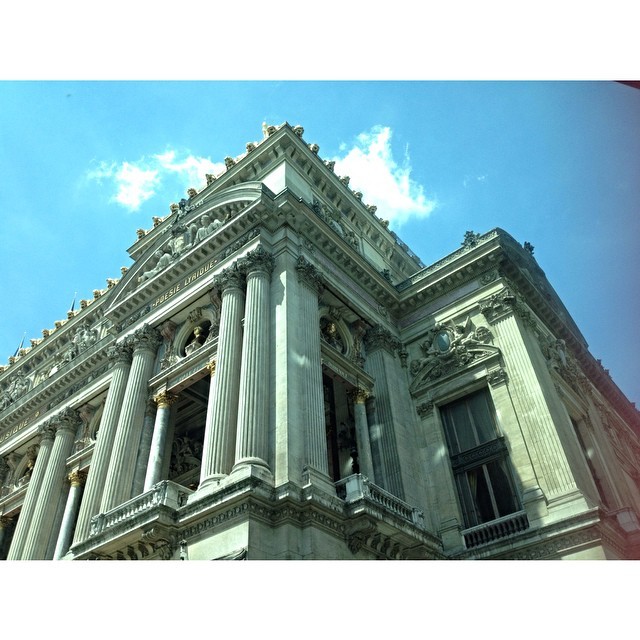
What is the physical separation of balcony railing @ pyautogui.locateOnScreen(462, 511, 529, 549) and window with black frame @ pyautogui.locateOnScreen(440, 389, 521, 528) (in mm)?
697

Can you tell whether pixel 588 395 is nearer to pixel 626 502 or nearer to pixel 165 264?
pixel 626 502

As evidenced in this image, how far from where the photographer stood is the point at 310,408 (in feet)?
63.6

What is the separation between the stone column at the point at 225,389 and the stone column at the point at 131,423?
4234mm

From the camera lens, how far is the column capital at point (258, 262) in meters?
22.6

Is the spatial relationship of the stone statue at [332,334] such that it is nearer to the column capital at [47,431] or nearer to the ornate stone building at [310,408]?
the ornate stone building at [310,408]

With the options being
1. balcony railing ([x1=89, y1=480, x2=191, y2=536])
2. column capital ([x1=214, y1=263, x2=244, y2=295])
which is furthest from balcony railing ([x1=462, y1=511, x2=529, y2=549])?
Answer: column capital ([x1=214, y1=263, x2=244, y2=295])

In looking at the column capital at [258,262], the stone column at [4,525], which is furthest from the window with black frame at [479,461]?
the stone column at [4,525]

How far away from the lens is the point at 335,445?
25172 mm

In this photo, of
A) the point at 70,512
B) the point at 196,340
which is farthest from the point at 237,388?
the point at 70,512

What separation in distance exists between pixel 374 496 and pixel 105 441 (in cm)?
1146

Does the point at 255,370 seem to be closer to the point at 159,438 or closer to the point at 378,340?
the point at 159,438

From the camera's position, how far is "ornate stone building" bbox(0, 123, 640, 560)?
17.6 m

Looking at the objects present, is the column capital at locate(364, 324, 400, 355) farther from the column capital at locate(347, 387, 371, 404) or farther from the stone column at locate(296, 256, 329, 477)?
the stone column at locate(296, 256, 329, 477)

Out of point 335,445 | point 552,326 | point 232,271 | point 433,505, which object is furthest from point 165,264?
point 552,326
